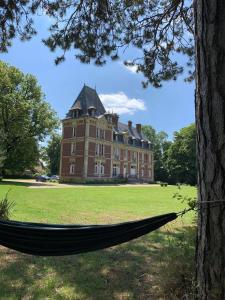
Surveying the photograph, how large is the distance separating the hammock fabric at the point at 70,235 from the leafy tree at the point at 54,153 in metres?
57.5

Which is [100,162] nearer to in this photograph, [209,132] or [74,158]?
[74,158]

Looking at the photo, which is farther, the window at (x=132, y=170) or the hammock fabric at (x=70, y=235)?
the window at (x=132, y=170)

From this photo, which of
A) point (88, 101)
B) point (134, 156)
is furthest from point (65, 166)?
point (134, 156)

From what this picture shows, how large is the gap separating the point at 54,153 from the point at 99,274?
57701 millimetres

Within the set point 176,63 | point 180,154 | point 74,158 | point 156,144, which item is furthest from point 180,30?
point 156,144

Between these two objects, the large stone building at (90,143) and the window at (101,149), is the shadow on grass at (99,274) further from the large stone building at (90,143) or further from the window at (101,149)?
the window at (101,149)

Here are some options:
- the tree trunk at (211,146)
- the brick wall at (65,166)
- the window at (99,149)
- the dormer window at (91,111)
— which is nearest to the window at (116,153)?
the window at (99,149)

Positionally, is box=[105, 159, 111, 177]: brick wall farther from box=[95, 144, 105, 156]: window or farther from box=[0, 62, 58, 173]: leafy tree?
box=[0, 62, 58, 173]: leafy tree

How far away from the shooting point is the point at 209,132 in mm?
2432

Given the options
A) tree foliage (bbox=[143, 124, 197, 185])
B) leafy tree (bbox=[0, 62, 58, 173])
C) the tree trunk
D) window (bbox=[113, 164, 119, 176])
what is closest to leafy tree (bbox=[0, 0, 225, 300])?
the tree trunk

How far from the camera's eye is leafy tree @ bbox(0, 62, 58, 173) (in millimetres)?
32219

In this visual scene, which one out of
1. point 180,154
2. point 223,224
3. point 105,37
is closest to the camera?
point 223,224

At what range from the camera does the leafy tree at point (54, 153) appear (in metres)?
59.9

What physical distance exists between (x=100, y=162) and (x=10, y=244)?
3979 centimetres
